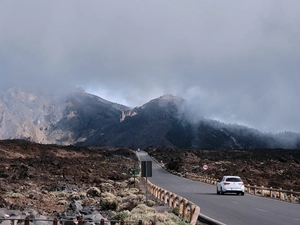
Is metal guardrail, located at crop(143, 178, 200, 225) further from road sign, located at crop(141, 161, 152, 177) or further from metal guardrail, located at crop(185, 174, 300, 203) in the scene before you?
metal guardrail, located at crop(185, 174, 300, 203)

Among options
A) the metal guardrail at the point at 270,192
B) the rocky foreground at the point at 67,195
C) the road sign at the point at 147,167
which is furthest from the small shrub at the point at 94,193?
the road sign at the point at 147,167

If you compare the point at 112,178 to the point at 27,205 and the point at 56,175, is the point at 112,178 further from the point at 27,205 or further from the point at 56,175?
the point at 27,205

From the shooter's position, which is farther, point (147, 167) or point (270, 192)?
point (270, 192)

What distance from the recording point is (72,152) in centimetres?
10825

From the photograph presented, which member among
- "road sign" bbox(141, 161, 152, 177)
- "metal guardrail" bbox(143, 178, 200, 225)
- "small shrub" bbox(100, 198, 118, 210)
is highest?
"road sign" bbox(141, 161, 152, 177)

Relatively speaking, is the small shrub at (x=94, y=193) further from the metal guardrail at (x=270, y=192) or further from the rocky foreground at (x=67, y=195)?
the metal guardrail at (x=270, y=192)

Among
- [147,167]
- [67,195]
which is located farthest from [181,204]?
[67,195]

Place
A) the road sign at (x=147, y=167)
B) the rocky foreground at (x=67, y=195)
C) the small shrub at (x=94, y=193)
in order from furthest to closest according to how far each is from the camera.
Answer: the small shrub at (x=94, y=193) < the road sign at (x=147, y=167) < the rocky foreground at (x=67, y=195)

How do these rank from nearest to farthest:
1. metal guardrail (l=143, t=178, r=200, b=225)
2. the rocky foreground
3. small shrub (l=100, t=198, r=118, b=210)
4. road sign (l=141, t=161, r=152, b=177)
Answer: metal guardrail (l=143, t=178, r=200, b=225) < the rocky foreground < road sign (l=141, t=161, r=152, b=177) < small shrub (l=100, t=198, r=118, b=210)

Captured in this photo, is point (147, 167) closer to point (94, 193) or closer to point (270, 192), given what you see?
point (94, 193)

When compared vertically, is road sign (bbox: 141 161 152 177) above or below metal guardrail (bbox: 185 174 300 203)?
above

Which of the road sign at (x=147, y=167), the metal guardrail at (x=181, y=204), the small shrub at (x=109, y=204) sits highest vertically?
the road sign at (x=147, y=167)

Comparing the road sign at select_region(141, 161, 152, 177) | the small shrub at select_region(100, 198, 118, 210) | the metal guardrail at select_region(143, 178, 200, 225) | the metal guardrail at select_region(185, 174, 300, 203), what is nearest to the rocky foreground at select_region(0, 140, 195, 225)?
the small shrub at select_region(100, 198, 118, 210)

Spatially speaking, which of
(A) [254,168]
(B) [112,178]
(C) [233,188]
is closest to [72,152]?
(A) [254,168]
